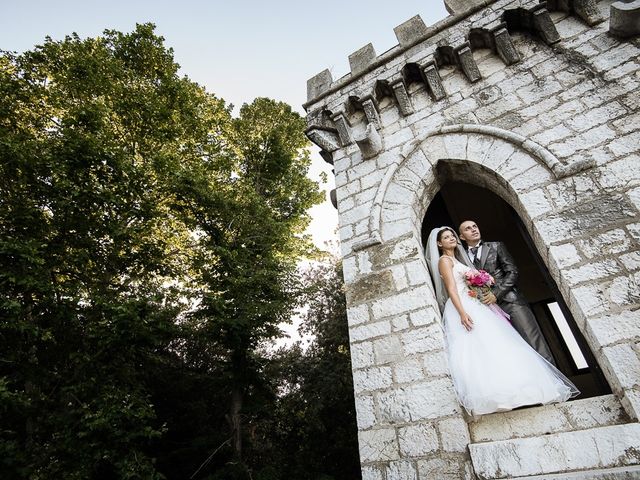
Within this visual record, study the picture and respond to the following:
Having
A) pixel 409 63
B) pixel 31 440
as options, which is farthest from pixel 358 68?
pixel 31 440

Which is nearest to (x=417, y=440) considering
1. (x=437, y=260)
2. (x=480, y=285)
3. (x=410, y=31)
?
(x=480, y=285)

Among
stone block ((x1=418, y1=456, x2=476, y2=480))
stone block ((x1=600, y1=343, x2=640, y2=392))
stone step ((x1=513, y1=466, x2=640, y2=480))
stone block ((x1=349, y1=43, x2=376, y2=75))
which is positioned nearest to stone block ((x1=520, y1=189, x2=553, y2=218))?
stone block ((x1=600, y1=343, x2=640, y2=392))

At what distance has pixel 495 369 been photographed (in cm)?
233

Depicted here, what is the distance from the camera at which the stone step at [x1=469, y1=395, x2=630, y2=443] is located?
206 cm

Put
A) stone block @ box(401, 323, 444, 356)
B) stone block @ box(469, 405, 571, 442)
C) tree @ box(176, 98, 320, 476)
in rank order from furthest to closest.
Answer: tree @ box(176, 98, 320, 476) → stone block @ box(401, 323, 444, 356) → stone block @ box(469, 405, 571, 442)

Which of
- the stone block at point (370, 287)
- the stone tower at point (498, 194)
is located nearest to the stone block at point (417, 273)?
the stone tower at point (498, 194)

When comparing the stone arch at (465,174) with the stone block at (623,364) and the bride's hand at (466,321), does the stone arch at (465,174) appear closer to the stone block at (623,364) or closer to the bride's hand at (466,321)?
the bride's hand at (466,321)

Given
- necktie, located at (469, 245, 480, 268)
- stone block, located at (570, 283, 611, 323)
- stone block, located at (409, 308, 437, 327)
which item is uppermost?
necktie, located at (469, 245, 480, 268)

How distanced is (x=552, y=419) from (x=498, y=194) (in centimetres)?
204

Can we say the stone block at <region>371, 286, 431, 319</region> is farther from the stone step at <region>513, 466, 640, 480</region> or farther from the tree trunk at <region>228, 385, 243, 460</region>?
the tree trunk at <region>228, 385, 243, 460</region>

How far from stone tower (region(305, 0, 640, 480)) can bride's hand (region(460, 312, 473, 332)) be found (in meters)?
0.26

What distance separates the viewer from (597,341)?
2184mm

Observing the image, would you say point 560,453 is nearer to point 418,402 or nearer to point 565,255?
point 418,402

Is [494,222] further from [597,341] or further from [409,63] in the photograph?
[597,341]
